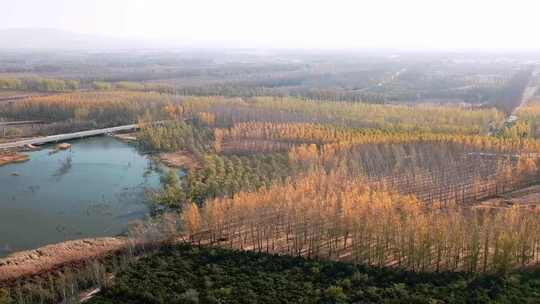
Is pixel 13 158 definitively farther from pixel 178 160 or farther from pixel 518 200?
pixel 518 200

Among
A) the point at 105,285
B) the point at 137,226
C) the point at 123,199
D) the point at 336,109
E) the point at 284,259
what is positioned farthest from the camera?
the point at 336,109

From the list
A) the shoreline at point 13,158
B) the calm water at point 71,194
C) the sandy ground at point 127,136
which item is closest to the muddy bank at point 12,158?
the shoreline at point 13,158

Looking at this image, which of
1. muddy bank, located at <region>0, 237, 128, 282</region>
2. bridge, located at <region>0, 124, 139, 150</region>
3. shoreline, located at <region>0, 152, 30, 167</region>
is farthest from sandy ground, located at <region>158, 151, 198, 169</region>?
muddy bank, located at <region>0, 237, 128, 282</region>

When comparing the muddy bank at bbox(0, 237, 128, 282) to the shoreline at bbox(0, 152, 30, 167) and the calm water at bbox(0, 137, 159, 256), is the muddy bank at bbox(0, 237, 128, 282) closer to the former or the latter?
the calm water at bbox(0, 137, 159, 256)

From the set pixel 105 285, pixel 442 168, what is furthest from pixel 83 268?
pixel 442 168

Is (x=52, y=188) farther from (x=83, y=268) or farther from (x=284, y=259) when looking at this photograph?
(x=284, y=259)

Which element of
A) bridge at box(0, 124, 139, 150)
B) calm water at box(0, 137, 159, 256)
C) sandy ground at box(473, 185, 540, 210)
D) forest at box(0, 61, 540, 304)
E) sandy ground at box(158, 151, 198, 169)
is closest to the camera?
forest at box(0, 61, 540, 304)
